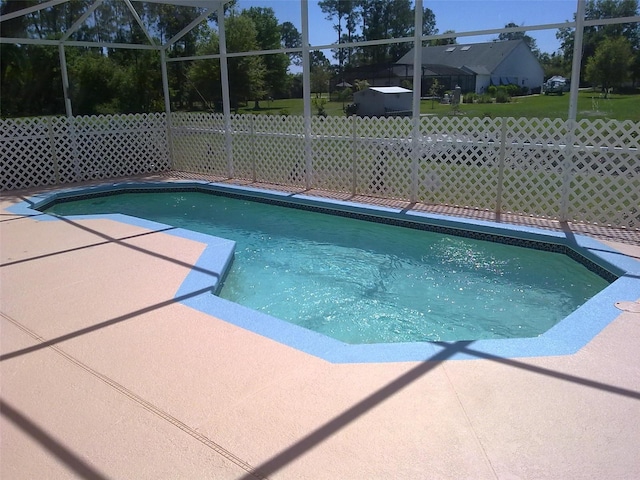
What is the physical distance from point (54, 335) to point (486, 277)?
3.83 m

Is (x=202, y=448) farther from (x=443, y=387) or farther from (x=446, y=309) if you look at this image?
(x=446, y=309)

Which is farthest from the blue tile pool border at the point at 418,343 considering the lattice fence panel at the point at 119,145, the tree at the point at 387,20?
the tree at the point at 387,20

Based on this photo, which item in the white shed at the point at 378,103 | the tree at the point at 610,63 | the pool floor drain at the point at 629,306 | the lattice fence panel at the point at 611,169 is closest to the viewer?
the pool floor drain at the point at 629,306

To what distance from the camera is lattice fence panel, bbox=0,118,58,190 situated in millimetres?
8727

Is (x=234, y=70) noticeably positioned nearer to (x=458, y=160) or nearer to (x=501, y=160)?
(x=458, y=160)

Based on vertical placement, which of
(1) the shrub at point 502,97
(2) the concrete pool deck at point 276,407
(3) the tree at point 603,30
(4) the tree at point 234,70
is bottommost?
(2) the concrete pool deck at point 276,407

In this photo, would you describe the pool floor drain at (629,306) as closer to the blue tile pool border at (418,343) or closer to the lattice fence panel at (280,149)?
the blue tile pool border at (418,343)

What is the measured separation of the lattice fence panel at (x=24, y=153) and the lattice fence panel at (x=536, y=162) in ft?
26.0

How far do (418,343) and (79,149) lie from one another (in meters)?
8.66

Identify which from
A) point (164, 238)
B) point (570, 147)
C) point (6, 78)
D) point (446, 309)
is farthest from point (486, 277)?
point (6, 78)

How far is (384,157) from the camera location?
7.34 meters

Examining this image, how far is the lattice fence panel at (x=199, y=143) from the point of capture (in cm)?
963

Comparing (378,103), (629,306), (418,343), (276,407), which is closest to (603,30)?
(378,103)

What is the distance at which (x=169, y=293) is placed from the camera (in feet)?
13.0
